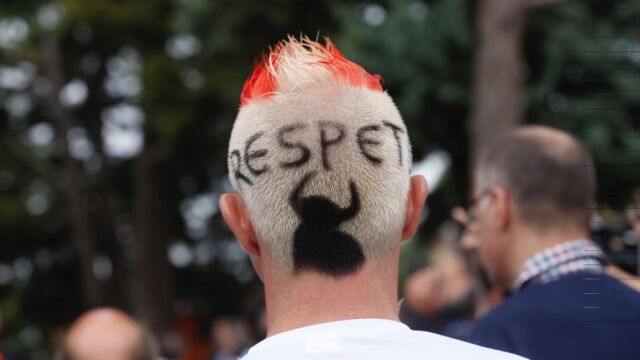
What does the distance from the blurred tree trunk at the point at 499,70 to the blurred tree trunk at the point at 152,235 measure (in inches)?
364

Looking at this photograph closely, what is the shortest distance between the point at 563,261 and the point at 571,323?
11.7 inches

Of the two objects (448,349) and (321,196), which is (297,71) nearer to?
(321,196)

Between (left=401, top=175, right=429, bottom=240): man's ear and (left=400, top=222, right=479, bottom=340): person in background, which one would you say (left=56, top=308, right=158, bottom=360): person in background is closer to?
(left=401, top=175, right=429, bottom=240): man's ear

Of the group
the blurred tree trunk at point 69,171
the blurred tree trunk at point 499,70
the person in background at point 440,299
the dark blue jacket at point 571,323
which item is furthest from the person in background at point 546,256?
the blurred tree trunk at point 69,171

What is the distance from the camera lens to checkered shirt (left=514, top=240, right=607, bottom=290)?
2553mm

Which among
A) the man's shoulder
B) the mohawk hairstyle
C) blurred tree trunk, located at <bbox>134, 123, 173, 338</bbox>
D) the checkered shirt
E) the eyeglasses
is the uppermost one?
the mohawk hairstyle

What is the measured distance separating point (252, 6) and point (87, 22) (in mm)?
4607

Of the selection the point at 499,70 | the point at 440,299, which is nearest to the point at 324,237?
the point at 440,299

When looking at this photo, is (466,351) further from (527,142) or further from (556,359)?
(527,142)

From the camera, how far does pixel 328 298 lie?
153 centimetres

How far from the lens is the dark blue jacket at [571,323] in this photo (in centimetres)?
A: 227

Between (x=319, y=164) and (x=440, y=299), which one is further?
(x=440, y=299)

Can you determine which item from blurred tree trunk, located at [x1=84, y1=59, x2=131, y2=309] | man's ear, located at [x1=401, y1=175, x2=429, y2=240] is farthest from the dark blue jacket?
blurred tree trunk, located at [x1=84, y1=59, x2=131, y2=309]

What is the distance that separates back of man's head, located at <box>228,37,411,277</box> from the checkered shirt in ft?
3.41
